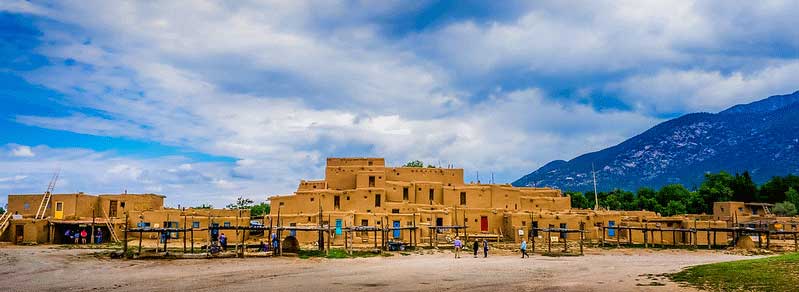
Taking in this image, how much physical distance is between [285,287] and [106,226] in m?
39.0

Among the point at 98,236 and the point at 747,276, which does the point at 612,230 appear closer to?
the point at 747,276

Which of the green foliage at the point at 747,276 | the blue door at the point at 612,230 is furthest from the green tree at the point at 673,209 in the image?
the green foliage at the point at 747,276

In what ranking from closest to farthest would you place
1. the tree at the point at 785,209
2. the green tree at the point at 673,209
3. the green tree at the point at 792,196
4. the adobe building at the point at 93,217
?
1. the adobe building at the point at 93,217
2. the tree at the point at 785,209
3. the green tree at the point at 792,196
4. the green tree at the point at 673,209

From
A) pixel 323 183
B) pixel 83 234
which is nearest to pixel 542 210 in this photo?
pixel 323 183

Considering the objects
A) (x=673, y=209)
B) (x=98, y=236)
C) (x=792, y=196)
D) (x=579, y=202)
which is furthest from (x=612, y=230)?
(x=792, y=196)

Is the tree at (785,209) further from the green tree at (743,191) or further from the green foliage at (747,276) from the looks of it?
the green foliage at (747,276)

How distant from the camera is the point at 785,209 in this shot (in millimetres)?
94250

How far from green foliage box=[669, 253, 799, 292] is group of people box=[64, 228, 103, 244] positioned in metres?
47.3

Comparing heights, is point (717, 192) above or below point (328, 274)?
above

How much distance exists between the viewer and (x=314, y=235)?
5719 centimetres

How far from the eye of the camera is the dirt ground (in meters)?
28.4

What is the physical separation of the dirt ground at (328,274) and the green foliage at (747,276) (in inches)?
48.4

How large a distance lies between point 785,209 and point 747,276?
77640 mm

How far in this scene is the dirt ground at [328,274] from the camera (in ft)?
93.1
